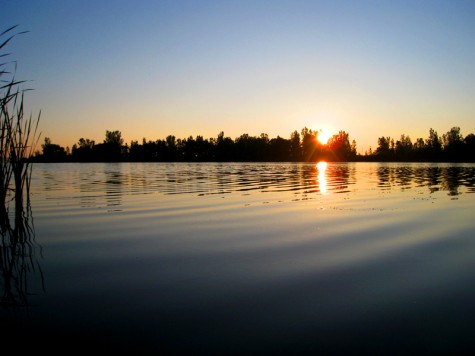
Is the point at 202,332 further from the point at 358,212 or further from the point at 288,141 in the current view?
the point at 288,141

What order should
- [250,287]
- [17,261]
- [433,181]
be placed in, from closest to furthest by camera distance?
[250,287], [17,261], [433,181]

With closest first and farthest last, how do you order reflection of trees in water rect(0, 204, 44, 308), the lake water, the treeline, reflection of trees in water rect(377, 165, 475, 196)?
the lake water
reflection of trees in water rect(0, 204, 44, 308)
reflection of trees in water rect(377, 165, 475, 196)
the treeline

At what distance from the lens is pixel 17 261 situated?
5340mm

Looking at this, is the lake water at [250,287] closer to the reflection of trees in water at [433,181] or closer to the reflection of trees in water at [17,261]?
the reflection of trees in water at [17,261]

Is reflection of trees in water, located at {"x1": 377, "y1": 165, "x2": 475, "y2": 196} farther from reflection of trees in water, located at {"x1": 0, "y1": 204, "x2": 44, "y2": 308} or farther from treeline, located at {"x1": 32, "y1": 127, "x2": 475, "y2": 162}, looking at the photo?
treeline, located at {"x1": 32, "y1": 127, "x2": 475, "y2": 162}

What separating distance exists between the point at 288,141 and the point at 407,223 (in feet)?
587

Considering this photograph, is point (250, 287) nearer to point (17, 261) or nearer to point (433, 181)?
point (17, 261)

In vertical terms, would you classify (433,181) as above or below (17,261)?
below

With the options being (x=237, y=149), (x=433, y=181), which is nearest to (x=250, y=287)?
(x=433, y=181)

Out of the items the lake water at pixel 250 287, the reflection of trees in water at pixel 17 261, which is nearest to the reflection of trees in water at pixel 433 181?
the lake water at pixel 250 287

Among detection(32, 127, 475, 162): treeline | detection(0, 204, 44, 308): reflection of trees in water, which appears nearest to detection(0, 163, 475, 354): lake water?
detection(0, 204, 44, 308): reflection of trees in water

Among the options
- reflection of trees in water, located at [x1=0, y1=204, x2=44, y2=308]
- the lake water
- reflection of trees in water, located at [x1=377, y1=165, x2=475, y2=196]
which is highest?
reflection of trees in water, located at [x1=0, y1=204, x2=44, y2=308]

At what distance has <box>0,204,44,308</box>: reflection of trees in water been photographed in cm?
391

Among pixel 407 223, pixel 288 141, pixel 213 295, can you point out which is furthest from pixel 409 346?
pixel 288 141
